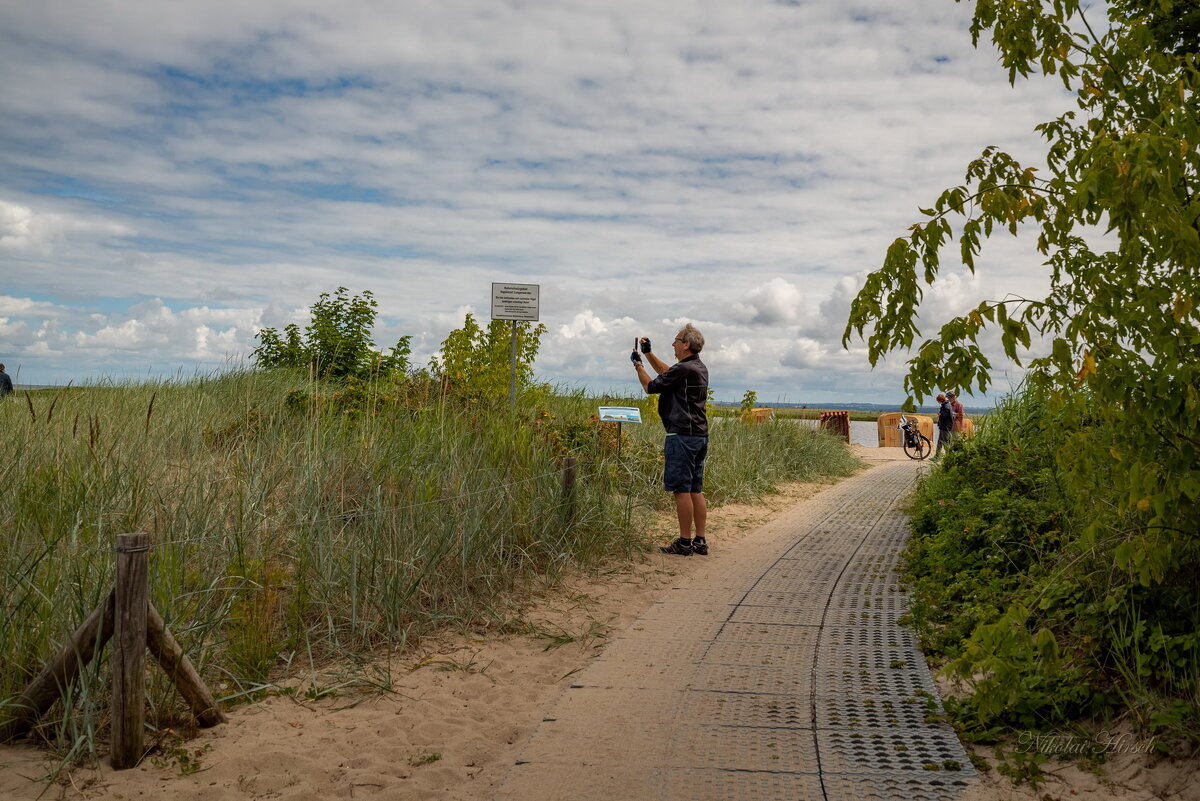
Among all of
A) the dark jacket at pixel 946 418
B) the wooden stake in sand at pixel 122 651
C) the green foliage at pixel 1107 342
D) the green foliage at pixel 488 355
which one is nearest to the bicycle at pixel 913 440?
the dark jacket at pixel 946 418

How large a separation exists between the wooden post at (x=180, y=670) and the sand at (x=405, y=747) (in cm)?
10

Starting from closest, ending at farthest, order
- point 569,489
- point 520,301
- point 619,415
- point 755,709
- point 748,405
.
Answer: point 755,709
point 569,489
point 619,415
point 520,301
point 748,405

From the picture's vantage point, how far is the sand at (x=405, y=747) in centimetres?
363

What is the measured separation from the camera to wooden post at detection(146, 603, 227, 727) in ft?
12.6

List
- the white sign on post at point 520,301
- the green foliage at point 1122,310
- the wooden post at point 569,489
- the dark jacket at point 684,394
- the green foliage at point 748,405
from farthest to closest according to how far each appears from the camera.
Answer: the green foliage at point 748,405
the white sign on post at point 520,301
the dark jacket at point 684,394
the wooden post at point 569,489
the green foliage at point 1122,310

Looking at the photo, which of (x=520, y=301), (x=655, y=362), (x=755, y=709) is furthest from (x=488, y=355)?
(x=755, y=709)

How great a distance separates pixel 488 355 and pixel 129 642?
10.9 m

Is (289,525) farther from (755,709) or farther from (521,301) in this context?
(521,301)

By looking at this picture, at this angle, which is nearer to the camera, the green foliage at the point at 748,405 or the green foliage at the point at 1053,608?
the green foliage at the point at 1053,608

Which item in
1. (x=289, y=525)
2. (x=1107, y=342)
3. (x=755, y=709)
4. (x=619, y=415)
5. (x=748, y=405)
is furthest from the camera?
(x=748, y=405)

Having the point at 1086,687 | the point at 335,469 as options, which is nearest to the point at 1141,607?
the point at 1086,687

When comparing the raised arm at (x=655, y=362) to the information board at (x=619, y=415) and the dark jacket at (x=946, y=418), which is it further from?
the dark jacket at (x=946, y=418)

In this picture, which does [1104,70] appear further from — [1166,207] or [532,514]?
[532,514]

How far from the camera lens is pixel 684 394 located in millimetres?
8312
